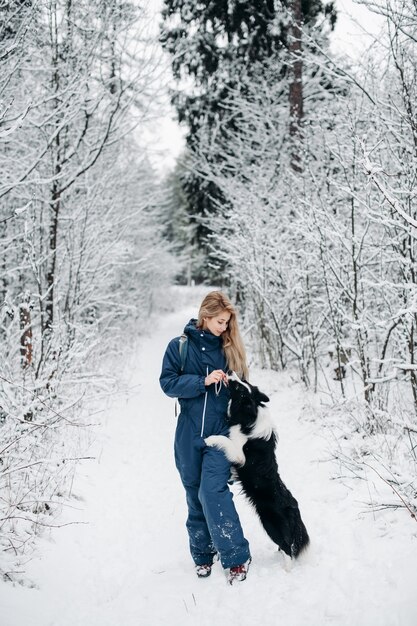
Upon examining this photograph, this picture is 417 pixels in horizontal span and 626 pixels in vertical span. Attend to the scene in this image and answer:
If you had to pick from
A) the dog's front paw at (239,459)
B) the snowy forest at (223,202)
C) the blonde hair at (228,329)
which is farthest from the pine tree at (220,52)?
the dog's front paw at (239,459)

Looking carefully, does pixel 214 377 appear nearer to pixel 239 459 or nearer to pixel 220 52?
pixel 239 459

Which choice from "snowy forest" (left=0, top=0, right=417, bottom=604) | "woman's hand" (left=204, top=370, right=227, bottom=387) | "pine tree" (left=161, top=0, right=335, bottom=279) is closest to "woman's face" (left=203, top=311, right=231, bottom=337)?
"woman's hand" (left=204, top=370, right=227, bottom=387)

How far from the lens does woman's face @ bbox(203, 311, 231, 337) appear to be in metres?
2.65

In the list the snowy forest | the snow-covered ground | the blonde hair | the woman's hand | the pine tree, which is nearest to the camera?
the snow-covered ground

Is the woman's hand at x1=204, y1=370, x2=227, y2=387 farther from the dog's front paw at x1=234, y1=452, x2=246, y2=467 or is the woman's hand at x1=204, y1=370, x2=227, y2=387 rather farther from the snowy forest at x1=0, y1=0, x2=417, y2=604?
the snowy forest at x1=0, y1=0, x2=417, y2=604

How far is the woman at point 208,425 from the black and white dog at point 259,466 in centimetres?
9

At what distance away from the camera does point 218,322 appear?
8.71ft

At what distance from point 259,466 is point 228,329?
91 cm

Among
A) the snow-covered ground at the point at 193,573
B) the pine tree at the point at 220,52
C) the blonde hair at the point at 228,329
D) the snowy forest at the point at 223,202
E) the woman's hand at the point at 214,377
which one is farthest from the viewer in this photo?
the pine tree at the point at 220,52

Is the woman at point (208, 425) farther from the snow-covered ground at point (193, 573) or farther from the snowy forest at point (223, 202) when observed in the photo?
the snowy forest at point (223, 202)

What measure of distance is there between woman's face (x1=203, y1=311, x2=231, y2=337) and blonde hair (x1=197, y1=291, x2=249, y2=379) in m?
0.02

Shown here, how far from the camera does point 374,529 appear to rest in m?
2.74

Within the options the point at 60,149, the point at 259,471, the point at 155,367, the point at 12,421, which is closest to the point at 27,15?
the point at 60,149

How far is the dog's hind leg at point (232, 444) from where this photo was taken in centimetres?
251
